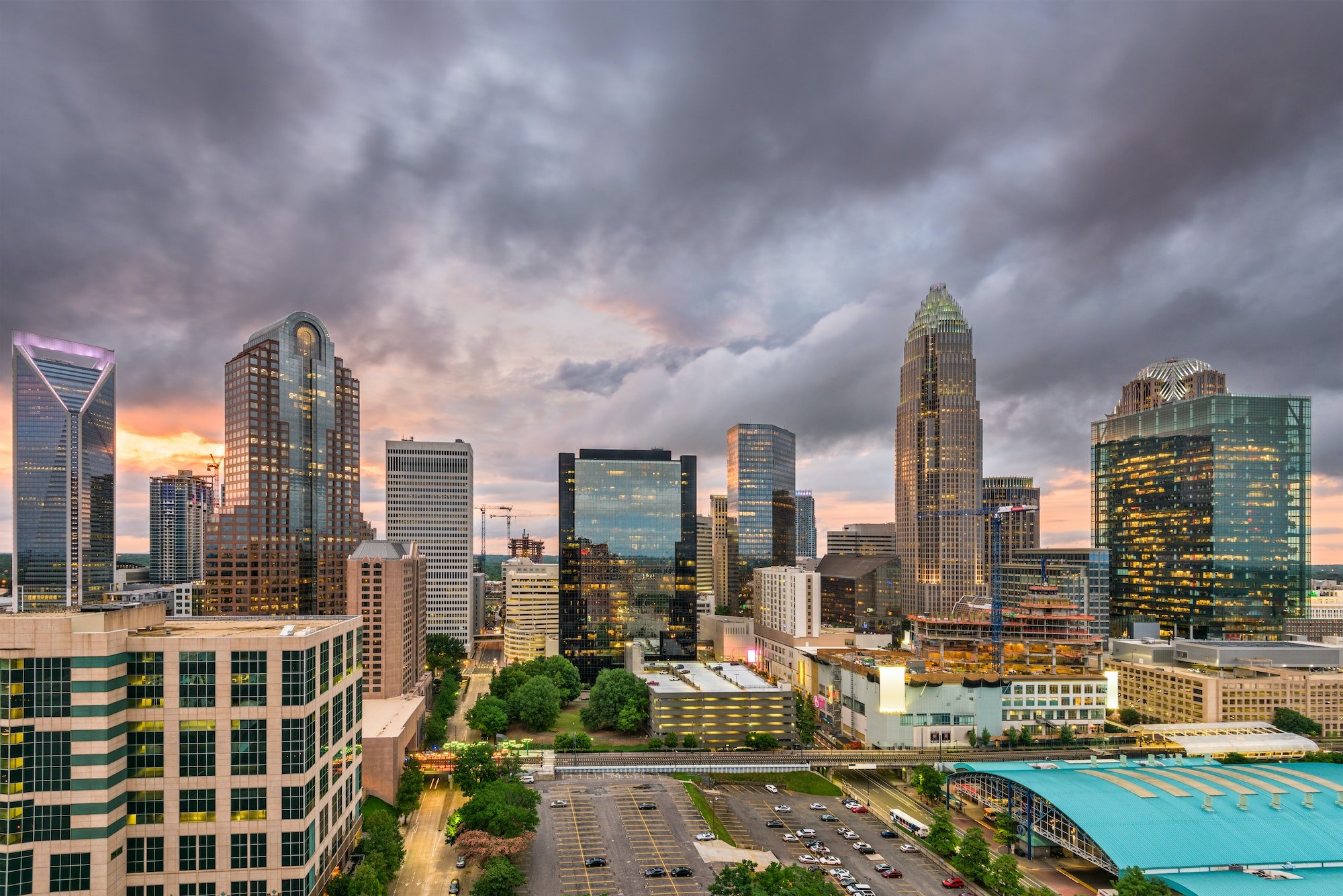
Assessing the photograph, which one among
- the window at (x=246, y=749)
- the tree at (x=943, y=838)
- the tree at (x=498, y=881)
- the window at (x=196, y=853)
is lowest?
the tree at (x=943, y=838)

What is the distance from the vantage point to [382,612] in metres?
149

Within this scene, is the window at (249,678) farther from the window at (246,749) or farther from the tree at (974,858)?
the tree at (974,858)

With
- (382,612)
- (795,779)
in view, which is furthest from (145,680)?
(795,779)

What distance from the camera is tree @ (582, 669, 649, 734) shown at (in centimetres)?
15700

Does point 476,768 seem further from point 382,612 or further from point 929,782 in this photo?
point 929,782

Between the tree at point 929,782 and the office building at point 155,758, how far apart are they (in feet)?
286

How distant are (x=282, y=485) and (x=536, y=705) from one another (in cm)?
8109

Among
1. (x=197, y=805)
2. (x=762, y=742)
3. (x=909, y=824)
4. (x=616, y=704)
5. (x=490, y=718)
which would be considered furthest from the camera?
(x=616, y=704)

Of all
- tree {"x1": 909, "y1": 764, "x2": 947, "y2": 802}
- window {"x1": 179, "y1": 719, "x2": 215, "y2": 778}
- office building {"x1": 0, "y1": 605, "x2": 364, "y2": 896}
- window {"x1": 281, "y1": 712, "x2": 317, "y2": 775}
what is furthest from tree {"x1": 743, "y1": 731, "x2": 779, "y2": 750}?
window {"x1": 179, "y1": 719, "x2": 215, "y2": 778}

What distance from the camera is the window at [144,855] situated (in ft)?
216

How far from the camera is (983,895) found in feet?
278

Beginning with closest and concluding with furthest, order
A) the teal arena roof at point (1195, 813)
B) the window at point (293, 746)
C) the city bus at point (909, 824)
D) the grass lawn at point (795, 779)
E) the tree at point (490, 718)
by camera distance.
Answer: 1. the window at point (293, 746)
2. the teal arena roof at point (1195, 813)
3. the city bus at point (909, 824)
4. the grass lawn at point (795, 779)
5. the tree at point (490, 718)

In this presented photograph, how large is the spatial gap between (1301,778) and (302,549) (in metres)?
194

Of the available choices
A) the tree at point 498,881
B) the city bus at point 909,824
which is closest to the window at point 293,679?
the tree at point 498,881
